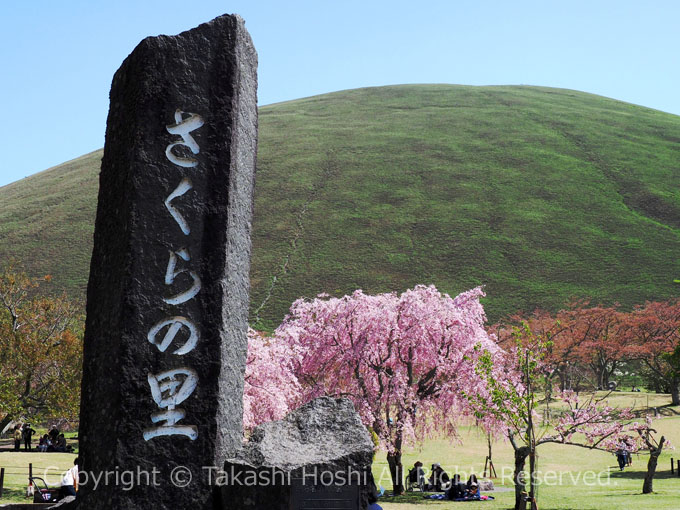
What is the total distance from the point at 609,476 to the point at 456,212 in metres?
70.2

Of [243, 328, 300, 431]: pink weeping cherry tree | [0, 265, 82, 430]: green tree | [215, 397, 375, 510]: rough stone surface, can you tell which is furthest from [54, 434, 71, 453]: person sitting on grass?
[215, 397, 375, 510]: rough stone surface

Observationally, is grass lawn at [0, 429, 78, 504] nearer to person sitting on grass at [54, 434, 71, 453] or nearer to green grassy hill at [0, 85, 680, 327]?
person sitting on grass at [54, 434, 71, 453]

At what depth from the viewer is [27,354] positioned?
66.6 feet

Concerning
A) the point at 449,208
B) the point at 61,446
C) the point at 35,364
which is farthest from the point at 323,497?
A: the point at 449,208

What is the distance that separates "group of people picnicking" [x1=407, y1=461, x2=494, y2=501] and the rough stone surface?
666 inches

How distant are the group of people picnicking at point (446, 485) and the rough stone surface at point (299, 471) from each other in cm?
1691

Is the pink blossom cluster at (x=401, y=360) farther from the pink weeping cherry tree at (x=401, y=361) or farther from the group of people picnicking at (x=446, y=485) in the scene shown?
the group of people picnicking at (x=446, y=485)

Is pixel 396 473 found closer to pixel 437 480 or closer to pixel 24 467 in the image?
pixel 437 480

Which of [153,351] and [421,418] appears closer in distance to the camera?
[153,351]

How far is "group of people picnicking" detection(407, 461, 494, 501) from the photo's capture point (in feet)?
71.1

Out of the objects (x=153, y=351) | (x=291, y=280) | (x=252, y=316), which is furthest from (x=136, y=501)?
(x=291, y=280)

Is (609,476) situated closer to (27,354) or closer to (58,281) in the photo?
(27,354)

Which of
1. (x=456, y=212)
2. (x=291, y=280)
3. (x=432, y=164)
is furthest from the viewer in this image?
(x=432, y=164)

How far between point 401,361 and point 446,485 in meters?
4.34
